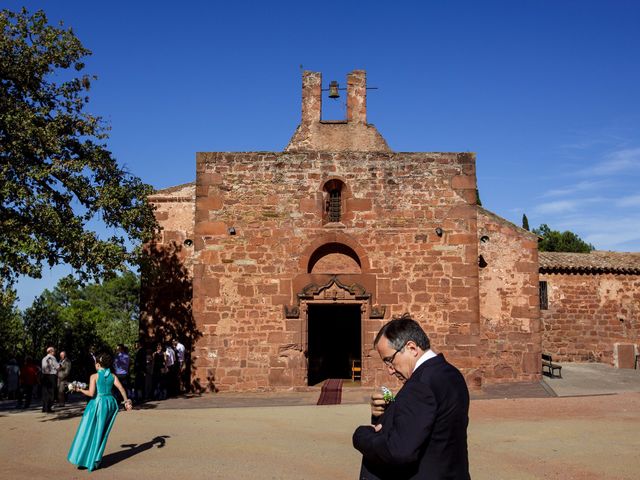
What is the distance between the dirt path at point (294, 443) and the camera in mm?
8352

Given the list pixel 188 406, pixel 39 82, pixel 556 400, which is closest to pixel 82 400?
pixel 188 406

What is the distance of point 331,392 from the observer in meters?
16.1

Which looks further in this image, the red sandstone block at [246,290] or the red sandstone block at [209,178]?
the red sandstone block at [209,178]

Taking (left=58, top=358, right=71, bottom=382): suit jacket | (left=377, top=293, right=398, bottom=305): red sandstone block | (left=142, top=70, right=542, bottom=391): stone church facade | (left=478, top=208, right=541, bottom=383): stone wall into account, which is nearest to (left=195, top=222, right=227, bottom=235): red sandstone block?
(left=142, top=70, right=542, bottom=391): stone church facade

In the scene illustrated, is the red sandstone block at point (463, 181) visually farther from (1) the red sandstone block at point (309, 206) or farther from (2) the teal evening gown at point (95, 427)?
(2) the teal evening gown at point (95, 427)

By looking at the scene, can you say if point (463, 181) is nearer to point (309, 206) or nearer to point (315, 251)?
point (309, 206)

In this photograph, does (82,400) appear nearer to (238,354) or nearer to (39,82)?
(238,354)

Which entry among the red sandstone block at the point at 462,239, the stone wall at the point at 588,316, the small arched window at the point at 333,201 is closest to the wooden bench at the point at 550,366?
the stone wall at the point at 588,316

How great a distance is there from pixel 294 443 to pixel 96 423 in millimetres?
3035

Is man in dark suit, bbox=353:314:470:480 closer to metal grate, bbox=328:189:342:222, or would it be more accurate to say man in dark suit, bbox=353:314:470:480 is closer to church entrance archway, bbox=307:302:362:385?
metal grate, bbox=328:189:342:222

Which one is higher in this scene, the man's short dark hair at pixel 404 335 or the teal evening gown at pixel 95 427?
the man's short dark hair at pixel 404 335

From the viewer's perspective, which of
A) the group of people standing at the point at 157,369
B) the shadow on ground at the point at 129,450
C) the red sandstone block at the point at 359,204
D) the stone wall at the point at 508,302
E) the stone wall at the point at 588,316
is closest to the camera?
the shadow on ground at the point at 129,450

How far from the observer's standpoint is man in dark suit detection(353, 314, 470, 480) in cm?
336

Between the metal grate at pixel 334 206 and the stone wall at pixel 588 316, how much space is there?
11.6 m
